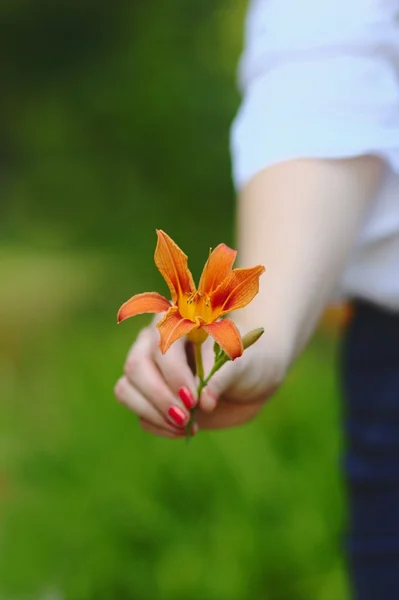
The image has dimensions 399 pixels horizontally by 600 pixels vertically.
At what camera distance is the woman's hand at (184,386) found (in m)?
0.51

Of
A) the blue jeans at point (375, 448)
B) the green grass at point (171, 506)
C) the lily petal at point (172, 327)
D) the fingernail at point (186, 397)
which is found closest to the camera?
the lily petal at point (172, 327)

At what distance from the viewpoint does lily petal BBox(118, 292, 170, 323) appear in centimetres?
40

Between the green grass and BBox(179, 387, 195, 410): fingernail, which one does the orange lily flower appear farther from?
the green grass

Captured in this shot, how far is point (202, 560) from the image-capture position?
4.81 ft

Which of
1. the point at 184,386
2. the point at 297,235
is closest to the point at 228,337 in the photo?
the point at 184,386

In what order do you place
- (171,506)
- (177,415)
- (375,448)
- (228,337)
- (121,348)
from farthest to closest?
(121,348), (171,506), (375,448), (177,415), (228,337)

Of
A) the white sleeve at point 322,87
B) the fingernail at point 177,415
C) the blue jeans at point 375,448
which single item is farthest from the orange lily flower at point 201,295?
the blue jeans at point 375,448

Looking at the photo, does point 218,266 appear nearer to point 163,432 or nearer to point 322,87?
point 163,432

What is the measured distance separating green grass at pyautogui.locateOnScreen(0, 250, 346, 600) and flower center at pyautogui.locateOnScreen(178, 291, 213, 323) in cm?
112

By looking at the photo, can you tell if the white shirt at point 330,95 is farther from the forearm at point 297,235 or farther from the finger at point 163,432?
the finger at point 163,432

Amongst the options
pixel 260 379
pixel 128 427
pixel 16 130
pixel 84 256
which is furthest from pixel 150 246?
pixel 260 379

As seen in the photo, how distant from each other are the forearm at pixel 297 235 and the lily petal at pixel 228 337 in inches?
7.1

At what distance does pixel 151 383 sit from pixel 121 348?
1566 millimetres

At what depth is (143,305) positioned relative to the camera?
40 centimetres
